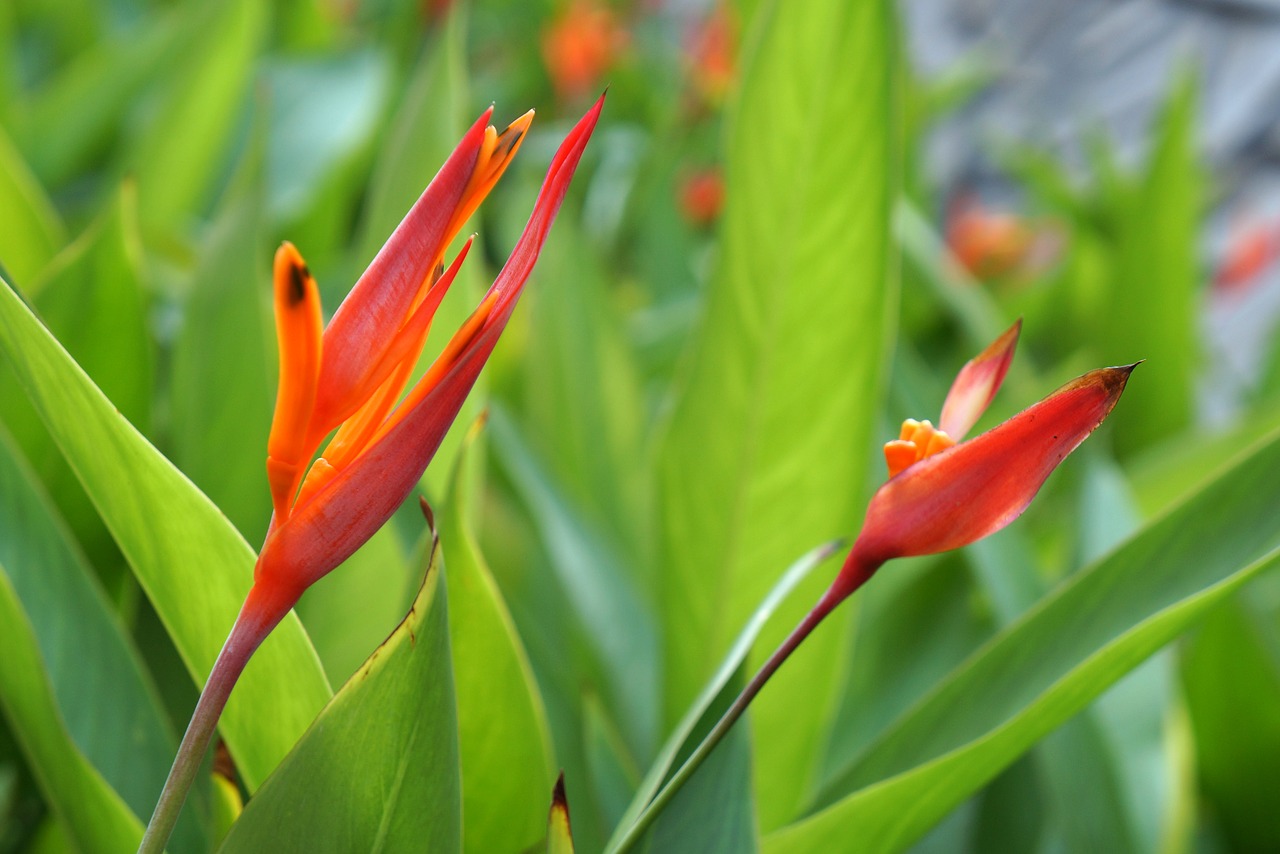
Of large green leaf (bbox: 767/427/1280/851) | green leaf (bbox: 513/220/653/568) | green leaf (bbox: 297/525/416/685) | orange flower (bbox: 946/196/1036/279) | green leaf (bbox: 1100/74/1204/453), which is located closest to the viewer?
large green leaf (bbox: 767/427/1280/851)

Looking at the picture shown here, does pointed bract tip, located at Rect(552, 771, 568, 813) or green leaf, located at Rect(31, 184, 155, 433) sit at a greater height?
green leaf, located at Rect(31, 184, 155, 433)

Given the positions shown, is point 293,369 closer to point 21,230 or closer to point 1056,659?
point 1056,659

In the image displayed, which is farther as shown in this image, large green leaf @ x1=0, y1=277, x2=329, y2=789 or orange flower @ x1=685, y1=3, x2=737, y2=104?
orange flower @ x1=685, y1=3, x2=737, y2=104

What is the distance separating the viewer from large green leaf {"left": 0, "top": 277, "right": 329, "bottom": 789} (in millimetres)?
254

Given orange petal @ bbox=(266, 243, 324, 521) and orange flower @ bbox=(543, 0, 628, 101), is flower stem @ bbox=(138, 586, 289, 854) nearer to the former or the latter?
orange petal @ bbox=(266, 243, 324, 521)

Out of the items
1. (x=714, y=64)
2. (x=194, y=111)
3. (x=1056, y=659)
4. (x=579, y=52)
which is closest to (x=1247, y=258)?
(x=714, y=64)

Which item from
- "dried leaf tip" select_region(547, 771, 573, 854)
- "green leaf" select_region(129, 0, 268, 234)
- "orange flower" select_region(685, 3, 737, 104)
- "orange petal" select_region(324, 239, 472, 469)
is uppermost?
"green leaf" select_region(129, 0, 268, 234)

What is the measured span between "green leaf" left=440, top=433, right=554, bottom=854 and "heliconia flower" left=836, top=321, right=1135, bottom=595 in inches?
5.7

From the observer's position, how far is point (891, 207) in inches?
18.4

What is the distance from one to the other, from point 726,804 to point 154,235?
68cm

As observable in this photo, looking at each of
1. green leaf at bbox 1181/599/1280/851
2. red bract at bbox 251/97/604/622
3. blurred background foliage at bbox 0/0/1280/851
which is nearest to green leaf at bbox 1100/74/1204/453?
blurred background foliage at bbox 0/0/1280/851

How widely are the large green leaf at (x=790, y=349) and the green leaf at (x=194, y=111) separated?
0.57 metres

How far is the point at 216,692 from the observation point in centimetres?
22

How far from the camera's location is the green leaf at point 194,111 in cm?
89
